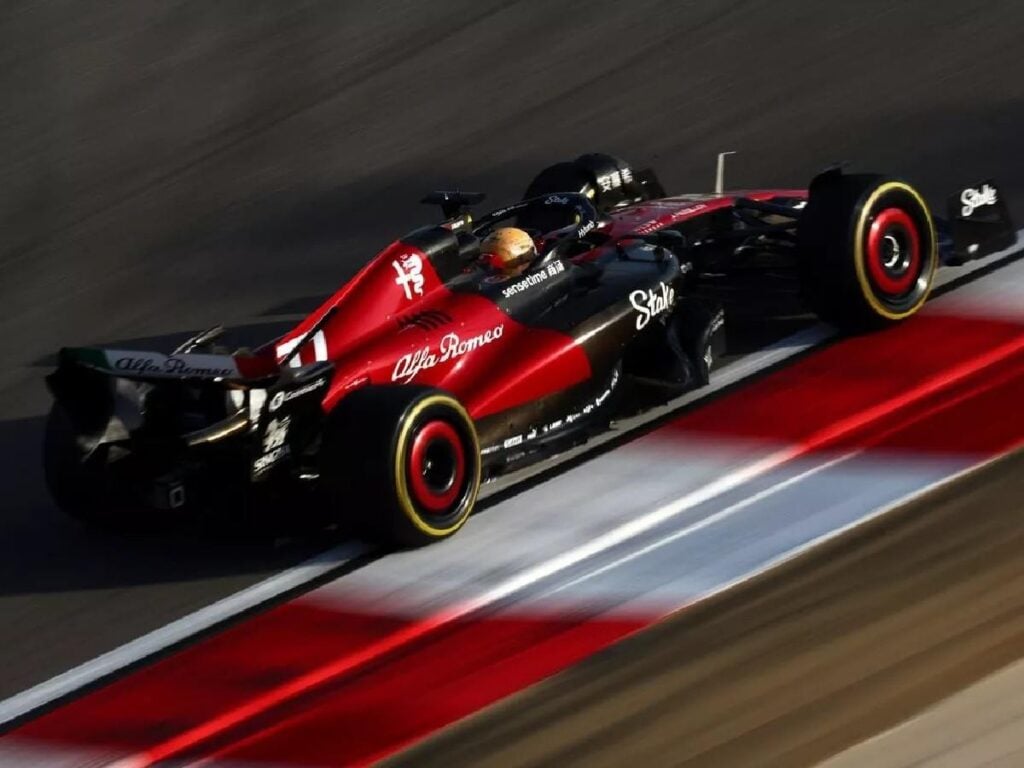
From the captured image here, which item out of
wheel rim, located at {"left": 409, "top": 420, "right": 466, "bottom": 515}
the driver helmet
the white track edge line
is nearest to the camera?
the white track edge line

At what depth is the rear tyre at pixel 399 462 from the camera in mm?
6148

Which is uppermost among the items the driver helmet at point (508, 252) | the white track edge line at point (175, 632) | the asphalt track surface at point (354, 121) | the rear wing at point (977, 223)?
the asphalt track surface at point (354, 121)

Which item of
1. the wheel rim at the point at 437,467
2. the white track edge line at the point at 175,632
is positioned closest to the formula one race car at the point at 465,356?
the wheel rim at the point at 437,467

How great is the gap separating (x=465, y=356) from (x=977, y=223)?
2.46 metres

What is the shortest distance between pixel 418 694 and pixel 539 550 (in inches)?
37.4

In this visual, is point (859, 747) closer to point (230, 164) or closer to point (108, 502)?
point (108, 502)

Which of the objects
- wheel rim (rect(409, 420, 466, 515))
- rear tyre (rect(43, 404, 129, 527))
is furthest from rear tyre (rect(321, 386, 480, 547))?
rear tyre (rect(43, 404, 129, 527))

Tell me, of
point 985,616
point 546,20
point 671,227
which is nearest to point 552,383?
point 671,227

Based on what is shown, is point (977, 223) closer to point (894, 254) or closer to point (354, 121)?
point (894, 254)

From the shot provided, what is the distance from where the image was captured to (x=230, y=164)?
10.6 m

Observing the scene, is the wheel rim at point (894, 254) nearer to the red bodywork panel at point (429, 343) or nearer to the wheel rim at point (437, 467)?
the red bodywork panel at point (429, 343)

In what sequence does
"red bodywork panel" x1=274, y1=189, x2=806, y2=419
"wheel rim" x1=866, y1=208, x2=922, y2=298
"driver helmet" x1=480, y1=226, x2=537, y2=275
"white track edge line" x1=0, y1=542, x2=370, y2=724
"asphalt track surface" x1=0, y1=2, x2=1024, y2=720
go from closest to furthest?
"white track edge line" x1=0, y1=542, x2=370, y2=724 < "red bodywork panel" x1=274, y1=189, x2=806, y2=419 < "driver helmet" x1=480, y1=226, x2=537, y2=275 < "wheel rim" x1=866, y1=208, x2=922, y2=298 < "asphalt track surface" x1=0, y1=2, x2=1024, y2=720

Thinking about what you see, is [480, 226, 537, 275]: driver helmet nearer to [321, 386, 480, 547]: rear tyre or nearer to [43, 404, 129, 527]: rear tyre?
[321, 386, 480, 547]: rear tyre

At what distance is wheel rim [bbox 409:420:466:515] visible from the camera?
6.25 meters
